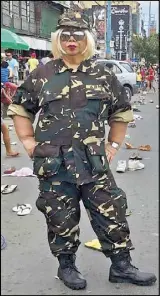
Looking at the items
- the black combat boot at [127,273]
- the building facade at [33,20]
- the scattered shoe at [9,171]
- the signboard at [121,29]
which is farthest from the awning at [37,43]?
the black combat boot at [127,273]

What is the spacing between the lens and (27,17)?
97.1 ft

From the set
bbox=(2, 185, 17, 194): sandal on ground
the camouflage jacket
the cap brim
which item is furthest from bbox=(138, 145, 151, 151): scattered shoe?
the cap brim

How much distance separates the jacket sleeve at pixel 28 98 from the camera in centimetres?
328

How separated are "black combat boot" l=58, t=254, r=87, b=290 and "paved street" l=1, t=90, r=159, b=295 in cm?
4

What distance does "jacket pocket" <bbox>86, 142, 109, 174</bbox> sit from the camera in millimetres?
3219

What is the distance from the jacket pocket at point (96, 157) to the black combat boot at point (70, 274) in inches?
25.9

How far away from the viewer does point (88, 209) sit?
3381 millimetres

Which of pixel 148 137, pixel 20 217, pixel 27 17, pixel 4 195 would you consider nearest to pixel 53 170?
pixel 20 217

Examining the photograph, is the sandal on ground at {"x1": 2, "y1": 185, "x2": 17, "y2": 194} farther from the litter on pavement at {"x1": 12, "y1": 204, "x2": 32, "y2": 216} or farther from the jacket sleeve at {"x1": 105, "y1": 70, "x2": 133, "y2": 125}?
the jacket sleeve at {"x1": 105, "y1": 70, "x2": 133, "y2": 125}

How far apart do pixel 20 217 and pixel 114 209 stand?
1.94 meters

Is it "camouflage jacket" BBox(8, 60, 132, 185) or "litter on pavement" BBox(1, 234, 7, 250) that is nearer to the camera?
"camouflage jacket" BBox(8, 60, 132, 185)

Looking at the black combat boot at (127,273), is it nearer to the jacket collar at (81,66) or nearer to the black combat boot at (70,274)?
the black combat boot at (70,274)

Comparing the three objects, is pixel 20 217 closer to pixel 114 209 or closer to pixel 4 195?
pixel 4 195

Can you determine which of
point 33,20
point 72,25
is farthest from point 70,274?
point 33,20
